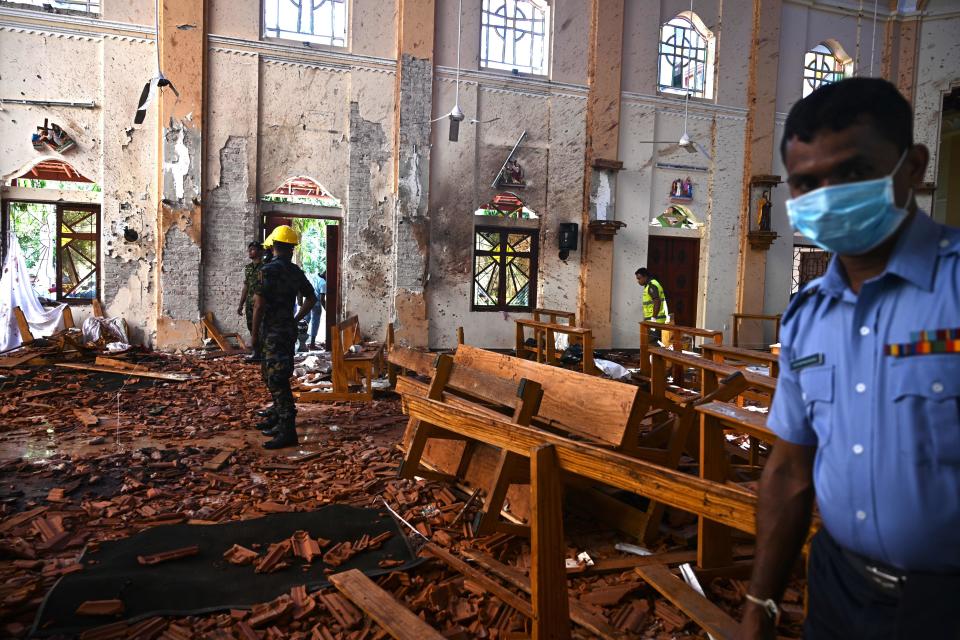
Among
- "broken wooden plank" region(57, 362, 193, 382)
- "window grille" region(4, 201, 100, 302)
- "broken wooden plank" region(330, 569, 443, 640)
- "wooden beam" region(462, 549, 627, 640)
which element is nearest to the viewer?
"broken wooden plank" region(330, 569, 443, 640)

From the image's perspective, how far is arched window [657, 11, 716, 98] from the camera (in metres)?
16.0

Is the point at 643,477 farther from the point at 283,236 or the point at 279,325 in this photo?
the point at 283,236

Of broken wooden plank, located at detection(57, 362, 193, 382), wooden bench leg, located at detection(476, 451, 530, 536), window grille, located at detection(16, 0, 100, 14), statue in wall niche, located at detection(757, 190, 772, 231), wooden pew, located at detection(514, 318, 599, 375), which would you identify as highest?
window grille, located at detection(16, 0, 100, 14)

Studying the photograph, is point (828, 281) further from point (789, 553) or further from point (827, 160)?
point (789, 553)

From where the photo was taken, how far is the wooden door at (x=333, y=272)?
14.3m

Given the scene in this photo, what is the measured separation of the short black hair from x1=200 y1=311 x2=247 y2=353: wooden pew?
1266cm

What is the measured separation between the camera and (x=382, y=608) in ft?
11.1

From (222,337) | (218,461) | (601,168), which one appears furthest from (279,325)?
(601,168)

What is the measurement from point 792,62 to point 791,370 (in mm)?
18120

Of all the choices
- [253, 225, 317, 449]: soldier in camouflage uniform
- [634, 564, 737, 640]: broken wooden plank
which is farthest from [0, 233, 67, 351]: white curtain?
[634, 564, 737, 640]: broken wooden plank

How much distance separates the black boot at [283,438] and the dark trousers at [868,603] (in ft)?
19.2

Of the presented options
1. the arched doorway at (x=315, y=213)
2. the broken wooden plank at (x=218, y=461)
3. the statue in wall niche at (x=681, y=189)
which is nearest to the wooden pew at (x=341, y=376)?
the broken wooden plank at (x=218, y=461)

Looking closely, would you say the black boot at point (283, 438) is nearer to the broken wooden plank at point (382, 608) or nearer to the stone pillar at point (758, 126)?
the broken wooden plank at point (382, 608)

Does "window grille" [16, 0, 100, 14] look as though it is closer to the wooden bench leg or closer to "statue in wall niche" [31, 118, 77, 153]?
"statue in wall niche" [31, 118, 77, 153]
